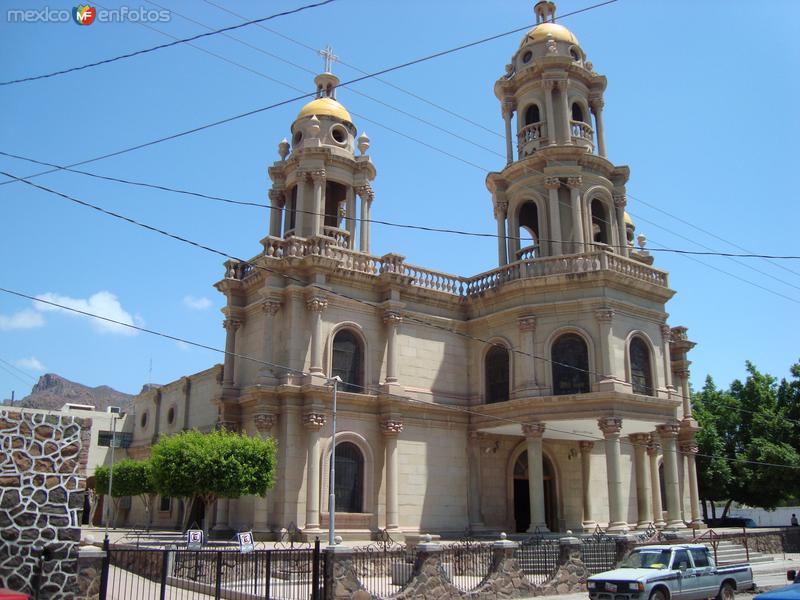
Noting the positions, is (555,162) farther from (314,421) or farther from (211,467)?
(211,467)

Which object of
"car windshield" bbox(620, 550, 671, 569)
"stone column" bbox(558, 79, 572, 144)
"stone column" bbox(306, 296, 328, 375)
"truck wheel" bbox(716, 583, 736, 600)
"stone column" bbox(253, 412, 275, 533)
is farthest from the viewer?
"stone column" bbox(558, 79, 572, 144)

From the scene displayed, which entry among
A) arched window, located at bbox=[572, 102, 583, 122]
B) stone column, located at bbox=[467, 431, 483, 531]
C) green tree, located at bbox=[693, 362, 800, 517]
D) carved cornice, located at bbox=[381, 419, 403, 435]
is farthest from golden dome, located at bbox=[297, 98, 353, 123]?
green tree, located at bbox=[693, 362, 800, 517]

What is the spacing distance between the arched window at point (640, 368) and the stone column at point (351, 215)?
13.7 m

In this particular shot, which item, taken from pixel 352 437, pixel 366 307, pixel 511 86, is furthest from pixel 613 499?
pixel 511 86

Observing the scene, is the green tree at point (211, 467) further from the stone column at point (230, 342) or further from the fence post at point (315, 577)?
the fence post at point (315, 577)

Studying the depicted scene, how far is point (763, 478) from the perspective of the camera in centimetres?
4550

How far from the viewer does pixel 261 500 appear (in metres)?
28.2

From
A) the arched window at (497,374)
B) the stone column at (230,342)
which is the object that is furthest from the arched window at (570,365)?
the stone column at (230,342)

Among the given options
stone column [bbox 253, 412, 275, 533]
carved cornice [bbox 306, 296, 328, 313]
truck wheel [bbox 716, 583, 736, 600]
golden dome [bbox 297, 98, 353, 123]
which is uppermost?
golden dome [bbox 297, 98, 353, 123]

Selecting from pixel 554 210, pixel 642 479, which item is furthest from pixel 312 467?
pixel 554 210

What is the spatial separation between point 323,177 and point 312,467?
13.6 metres

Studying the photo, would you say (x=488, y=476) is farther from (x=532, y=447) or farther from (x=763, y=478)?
(x=763, y=478)

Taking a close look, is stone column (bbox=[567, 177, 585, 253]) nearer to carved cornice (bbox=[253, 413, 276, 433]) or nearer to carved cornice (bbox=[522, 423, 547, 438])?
carved cornice (bbox=[522, 423, 547, 438])

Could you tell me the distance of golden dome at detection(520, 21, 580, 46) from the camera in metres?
37.8
